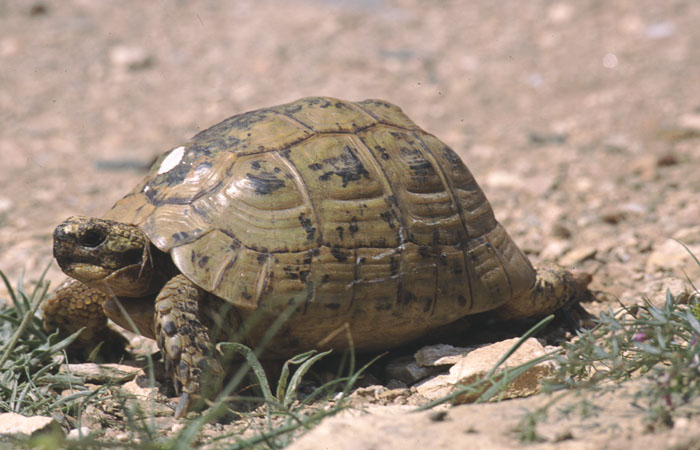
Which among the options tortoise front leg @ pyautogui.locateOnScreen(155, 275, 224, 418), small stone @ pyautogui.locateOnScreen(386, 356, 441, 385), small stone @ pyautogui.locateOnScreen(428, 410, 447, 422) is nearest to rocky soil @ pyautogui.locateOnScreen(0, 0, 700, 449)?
small stone @ pyautogui.locateOnScreen(386, 356, 441, 385)

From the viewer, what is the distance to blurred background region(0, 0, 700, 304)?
5312 millimetres

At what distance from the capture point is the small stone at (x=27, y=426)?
244cm

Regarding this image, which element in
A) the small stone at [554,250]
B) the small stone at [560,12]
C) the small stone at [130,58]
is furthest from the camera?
the small stone at [560,12]

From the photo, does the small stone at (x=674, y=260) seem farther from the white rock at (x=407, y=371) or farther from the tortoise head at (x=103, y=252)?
the tortoise head at (x=103, y=252)

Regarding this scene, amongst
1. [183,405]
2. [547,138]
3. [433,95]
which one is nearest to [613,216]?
[547,138]

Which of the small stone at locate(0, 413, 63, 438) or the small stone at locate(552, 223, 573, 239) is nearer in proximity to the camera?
the small stone at locate(0, 413, 63, 438)

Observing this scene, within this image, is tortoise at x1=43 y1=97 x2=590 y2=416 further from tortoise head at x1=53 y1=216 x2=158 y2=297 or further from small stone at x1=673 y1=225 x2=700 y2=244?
small stone at x1=673 y1=225 x2=700 y2=244

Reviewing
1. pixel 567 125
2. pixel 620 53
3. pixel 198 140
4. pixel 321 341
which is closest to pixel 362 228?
pixel 321 341

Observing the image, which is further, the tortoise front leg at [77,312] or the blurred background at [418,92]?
the blurred background at [418,92]

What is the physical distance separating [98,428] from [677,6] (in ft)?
28.9

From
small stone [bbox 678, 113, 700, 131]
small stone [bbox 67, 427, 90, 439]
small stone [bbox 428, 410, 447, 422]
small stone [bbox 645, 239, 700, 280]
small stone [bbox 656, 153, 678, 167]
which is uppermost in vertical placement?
small stone [bbox 678, 113, 700, 131]

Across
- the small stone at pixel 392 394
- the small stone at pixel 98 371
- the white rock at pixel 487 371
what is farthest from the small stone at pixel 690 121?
the small stone at pixel 98 371

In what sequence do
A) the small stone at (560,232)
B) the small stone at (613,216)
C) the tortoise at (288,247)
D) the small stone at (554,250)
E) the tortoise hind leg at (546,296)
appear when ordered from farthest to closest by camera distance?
the small stone at (613,216) < the small stone at (560,232) < the small stone at (554,250) < the tortoise hind leg at (546,296) < the tortoise at (288,247)

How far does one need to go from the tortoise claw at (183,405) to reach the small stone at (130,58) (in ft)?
21.4
